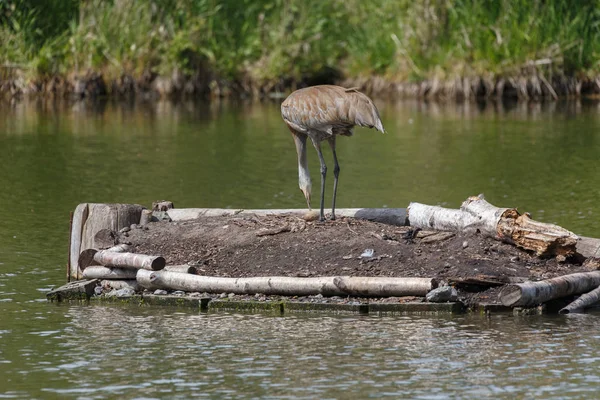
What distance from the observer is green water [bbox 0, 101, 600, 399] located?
9242 mm

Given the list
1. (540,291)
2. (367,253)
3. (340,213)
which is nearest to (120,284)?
(367,253)

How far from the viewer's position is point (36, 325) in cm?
→ 1132

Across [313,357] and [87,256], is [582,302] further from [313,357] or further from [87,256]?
[87,256]

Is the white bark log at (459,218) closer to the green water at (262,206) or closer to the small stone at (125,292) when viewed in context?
the green water at (262,206)

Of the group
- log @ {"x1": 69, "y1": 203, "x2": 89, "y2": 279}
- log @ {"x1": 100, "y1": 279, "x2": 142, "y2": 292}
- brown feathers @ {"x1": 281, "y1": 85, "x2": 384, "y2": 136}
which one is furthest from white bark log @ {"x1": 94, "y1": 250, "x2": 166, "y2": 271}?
brown feathers @ {"x1": 281, "y1": 85, "x2": 384, "y2": 136}

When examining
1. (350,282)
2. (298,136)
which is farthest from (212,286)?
(298,136)

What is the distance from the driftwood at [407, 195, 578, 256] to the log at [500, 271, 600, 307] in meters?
0.65

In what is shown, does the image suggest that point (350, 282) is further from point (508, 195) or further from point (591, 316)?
point (508, 195)

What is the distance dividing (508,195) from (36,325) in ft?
31.6

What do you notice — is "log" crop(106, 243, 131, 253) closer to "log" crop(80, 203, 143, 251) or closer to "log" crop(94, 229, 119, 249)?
"log" crop(94, 229, 119, 249)

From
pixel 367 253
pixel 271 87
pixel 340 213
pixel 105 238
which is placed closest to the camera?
pixel 367 253

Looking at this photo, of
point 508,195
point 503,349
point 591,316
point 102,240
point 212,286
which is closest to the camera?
point 503,349

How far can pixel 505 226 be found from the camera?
39.9ft

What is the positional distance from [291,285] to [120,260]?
185 cm
